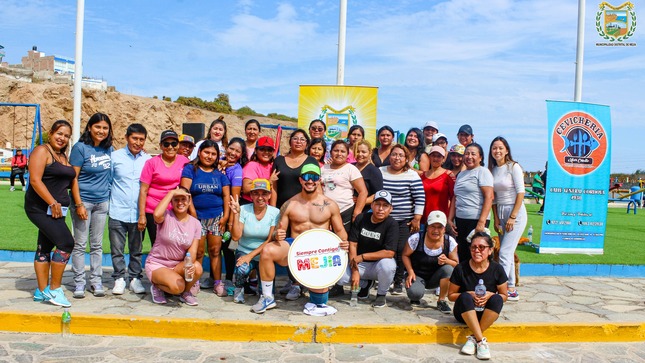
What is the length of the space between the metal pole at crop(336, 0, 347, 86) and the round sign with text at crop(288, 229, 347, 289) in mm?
5336

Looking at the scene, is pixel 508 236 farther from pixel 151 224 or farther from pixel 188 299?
pixel 151 224

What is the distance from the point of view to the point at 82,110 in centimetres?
5059

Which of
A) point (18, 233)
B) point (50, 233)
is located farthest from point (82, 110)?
point (50, 233)

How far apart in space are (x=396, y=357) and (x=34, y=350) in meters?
3.06

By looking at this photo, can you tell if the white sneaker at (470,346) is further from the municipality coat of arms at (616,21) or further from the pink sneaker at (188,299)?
the municipality coat of arms at (616,21)

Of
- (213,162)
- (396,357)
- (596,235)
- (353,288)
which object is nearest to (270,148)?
(213,162)

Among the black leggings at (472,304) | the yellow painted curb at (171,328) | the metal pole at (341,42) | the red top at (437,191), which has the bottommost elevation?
the yellow painted curb at (171,328)

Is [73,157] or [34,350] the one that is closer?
[34,350]

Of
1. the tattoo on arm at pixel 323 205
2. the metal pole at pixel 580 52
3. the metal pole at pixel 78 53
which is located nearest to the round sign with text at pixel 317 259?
the tattoo on arm at pixel 323 205

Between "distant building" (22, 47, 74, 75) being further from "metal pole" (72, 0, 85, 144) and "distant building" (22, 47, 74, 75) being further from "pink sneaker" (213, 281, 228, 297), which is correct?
"pink sneaker" (213, 281, 228, 297)

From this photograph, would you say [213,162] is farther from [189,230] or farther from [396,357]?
[396,357]

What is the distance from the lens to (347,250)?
5.61 meters

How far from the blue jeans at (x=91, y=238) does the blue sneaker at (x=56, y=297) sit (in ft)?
1.13

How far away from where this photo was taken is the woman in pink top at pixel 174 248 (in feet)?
17.8
